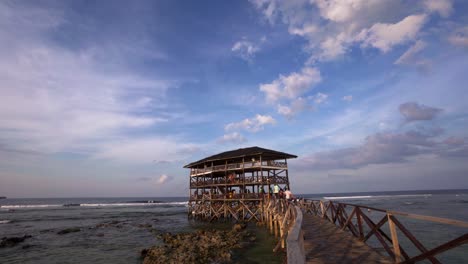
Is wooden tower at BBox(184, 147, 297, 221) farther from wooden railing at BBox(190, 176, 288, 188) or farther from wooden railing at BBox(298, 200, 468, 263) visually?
wooden railing at BBox(298, 200, 468, 263)

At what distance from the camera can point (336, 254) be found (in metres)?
6.97

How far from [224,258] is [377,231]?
737 cm

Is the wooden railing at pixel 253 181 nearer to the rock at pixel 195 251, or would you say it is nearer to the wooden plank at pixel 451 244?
the rock at pixel 195 251

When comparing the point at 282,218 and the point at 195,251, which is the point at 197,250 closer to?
the point at 195,251

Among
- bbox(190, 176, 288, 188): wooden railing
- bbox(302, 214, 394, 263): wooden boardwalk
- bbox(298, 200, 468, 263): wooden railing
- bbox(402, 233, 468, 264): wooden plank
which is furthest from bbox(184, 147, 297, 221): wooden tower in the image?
bbox(402, 233, 468, 264): wooden plank

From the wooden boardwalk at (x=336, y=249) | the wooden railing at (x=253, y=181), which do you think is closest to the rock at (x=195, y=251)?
the wooden boardwalk at (x=336, y=249)

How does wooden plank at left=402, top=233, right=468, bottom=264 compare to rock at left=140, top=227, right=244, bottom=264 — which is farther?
rock at left=140, top=227, right=244, bottom=264

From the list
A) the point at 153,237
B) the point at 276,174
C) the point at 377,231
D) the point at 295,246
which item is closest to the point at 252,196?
the point at 276,174

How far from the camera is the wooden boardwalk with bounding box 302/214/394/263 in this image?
649cm

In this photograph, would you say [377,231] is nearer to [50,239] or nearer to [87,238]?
[87,238]

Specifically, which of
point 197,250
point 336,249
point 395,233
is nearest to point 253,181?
point 197,250

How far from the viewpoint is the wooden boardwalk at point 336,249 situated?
6488 mm

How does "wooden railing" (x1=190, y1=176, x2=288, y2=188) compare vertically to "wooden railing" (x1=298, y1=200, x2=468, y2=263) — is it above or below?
above

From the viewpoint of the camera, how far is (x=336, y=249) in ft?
24.7
